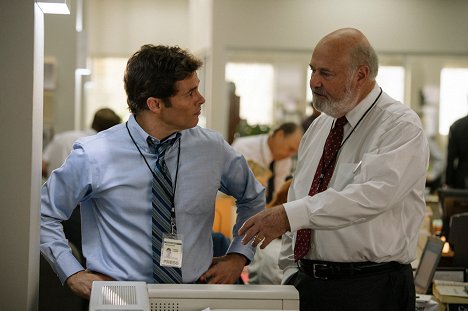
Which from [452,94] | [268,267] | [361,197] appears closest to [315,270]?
[361,197]

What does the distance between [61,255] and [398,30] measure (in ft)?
29.3

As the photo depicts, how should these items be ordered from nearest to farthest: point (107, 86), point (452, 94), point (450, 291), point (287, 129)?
point (450, 291), point (287, 129), point (452, 94), point (107, 86)

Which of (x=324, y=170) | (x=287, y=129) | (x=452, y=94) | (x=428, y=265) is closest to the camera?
(x=324, y=170)

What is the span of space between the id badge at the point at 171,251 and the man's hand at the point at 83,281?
0.68 ft

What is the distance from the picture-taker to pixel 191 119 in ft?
9.55

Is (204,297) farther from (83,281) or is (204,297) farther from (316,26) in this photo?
(316,26)

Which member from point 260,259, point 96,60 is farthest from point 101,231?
point 96,60

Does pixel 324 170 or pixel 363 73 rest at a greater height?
pixel 363 73

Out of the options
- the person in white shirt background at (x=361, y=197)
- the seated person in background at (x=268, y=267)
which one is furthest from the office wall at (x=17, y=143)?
the seated person in background at (x=268, y=267)

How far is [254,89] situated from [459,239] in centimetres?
664

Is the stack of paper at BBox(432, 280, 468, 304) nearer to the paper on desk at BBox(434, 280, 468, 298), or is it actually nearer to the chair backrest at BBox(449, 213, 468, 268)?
the paper on desk at BBox(434, 280, 468, 298)

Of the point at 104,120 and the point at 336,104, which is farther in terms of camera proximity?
the point at 104,120

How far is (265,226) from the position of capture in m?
2.63

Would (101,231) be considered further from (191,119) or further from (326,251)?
(326,251)
